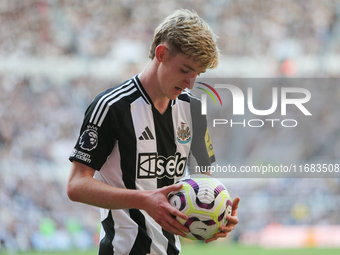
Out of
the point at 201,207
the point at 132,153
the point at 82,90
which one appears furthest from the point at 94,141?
the point at 82,90

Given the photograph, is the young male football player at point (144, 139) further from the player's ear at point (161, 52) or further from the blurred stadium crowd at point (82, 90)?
the blurred stadium crowd at point (82, 90)

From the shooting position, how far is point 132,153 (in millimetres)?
2145

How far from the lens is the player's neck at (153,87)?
7.36 ft

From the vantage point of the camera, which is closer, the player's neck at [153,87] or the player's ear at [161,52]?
the player's ear at [161,52]

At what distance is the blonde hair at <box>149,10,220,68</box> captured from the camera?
207 centimetres

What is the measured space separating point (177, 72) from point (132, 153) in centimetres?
52

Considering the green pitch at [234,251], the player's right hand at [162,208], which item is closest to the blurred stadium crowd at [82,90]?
the green pitch at [234,251]

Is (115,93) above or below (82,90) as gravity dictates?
below

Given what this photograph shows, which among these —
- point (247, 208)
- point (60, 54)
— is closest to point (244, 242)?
point (247, 208)

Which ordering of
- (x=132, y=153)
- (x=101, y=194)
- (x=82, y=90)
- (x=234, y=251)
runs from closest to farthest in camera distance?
(x=101, y=194) → (x=132, y=153) → (x=234, y=251) → (x=82, y=90)

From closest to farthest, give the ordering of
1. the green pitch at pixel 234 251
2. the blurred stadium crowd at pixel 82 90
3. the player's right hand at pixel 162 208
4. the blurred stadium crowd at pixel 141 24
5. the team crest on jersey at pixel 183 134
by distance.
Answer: the player's right hand at pixel 162 208 < the team crest on jersey at pixel 183 134 < the green pitch at pixel 234 251 < the blurred stadium crowd at pixel 82 90 < the blurred stadium crowd at pixel 141 24

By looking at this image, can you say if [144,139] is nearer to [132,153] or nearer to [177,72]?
[132,153]

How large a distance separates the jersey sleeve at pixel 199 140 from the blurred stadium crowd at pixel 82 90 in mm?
7204

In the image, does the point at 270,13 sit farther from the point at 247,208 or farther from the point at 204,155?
the point at 204,155
